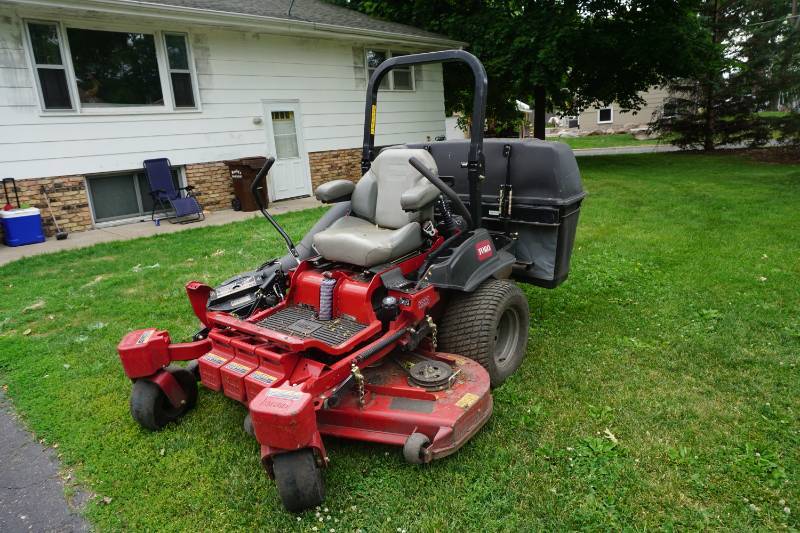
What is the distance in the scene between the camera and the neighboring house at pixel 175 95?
8070 millimetres

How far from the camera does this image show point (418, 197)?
3168 millimetres

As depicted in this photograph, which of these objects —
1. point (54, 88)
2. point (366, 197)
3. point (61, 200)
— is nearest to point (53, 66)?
point (54, 88)

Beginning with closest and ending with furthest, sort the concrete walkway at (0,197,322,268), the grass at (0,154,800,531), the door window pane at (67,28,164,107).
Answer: the grass at (0,154,800,531) < the concrete walkway at (0,197,322,268) < the door window pane at (67,28,164,107)

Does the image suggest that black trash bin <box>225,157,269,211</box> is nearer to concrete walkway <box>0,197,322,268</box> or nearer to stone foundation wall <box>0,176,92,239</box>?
concrete walkway <box>0,197,322,268</box>

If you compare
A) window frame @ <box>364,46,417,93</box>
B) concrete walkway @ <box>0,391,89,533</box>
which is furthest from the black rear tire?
window frame @ <box>364,46,417,93</box>

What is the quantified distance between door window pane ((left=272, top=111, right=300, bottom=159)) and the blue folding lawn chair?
7.67 ft

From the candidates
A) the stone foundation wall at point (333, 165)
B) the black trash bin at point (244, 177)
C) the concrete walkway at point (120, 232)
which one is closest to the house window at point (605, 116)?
the stone foundation wall at point (333, 165)

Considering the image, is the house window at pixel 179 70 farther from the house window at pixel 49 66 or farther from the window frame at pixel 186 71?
the house window at pixel 49 66

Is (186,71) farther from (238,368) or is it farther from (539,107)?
(539,107)

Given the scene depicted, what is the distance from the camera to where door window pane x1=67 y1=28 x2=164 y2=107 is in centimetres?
857

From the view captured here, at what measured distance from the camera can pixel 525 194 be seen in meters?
3.95

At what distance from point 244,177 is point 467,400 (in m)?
8.20

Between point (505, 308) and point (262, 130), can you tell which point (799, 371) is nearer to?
point (505, 308)

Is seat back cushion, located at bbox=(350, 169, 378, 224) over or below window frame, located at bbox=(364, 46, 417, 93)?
below
